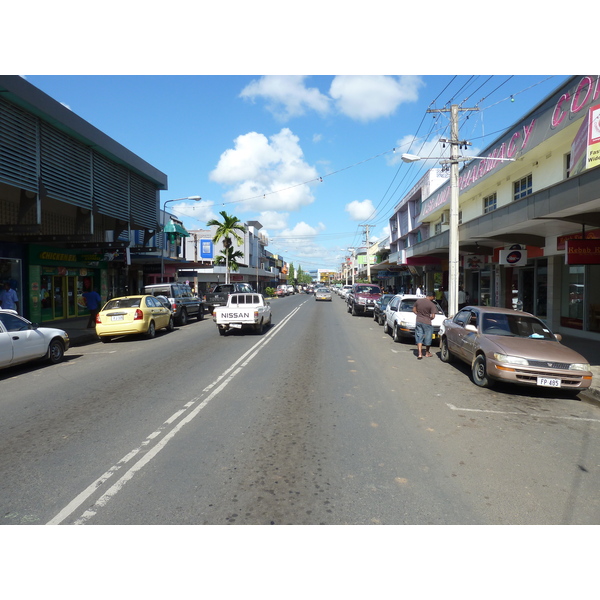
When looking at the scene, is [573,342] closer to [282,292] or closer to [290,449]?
[290,449]

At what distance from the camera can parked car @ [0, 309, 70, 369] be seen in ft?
31.7

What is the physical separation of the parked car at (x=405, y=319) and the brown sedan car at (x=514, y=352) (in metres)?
3.57

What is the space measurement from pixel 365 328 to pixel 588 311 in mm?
8559

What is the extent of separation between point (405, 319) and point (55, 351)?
10416 mm

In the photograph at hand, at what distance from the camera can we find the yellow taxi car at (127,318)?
1534 centimetres

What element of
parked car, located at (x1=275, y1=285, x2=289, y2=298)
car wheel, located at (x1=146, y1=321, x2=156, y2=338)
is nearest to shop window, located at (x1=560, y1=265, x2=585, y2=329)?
car wheel, located at (x1=146, y1=321, x2=156, y2=338)

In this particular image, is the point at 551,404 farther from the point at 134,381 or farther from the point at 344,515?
the point at 134,381

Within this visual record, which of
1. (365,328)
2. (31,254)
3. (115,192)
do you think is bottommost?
(365,328)

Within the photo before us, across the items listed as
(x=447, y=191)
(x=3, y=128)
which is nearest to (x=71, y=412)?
(x=3, y=128)

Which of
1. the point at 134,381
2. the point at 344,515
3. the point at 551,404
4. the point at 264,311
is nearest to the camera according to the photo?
the point at 344,515

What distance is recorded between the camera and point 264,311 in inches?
704

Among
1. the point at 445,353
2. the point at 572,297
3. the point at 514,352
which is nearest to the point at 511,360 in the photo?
the point at 514,352

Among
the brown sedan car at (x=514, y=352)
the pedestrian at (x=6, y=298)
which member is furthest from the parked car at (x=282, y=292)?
the brown sedan car at (x=514, y=352)

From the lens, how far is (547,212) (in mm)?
10977
